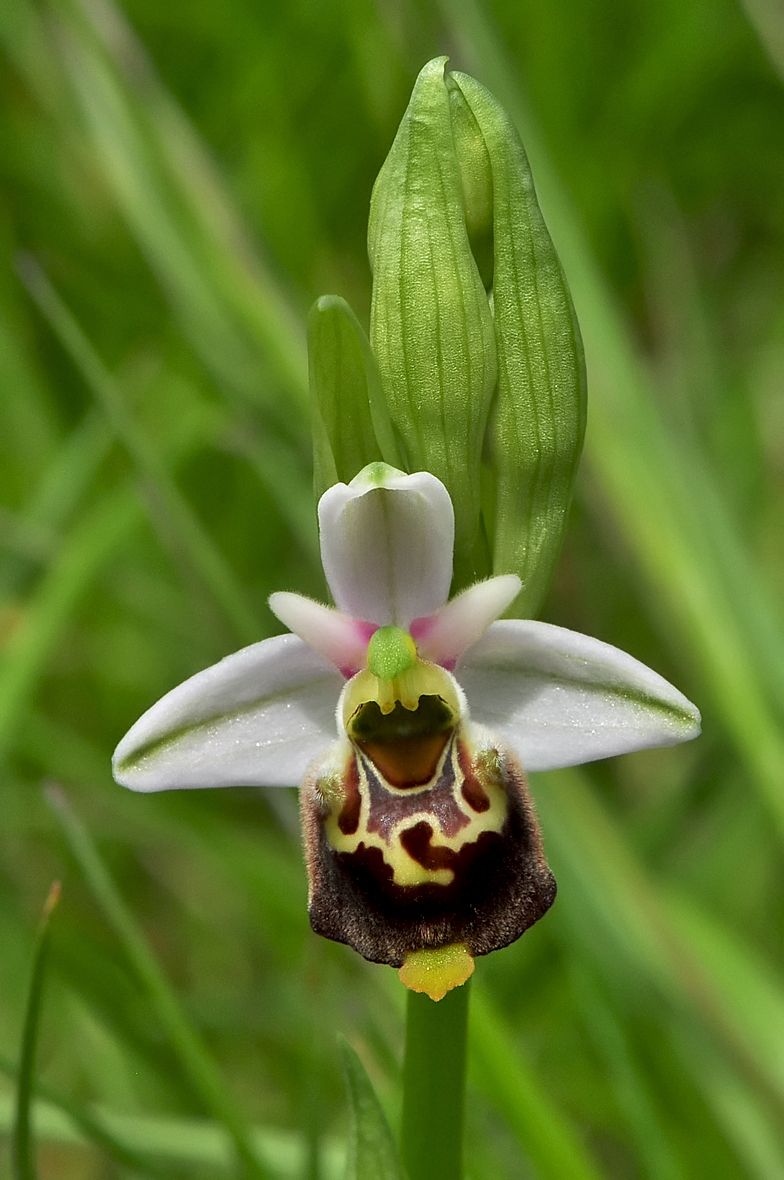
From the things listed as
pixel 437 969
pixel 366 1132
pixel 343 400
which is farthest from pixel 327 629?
pixel 366 1132

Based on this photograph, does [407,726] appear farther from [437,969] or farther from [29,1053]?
[29,1053]

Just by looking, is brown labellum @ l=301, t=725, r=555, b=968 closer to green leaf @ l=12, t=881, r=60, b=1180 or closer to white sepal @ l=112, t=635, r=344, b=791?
white sepal @ l=112, t=635, r=344, b=791

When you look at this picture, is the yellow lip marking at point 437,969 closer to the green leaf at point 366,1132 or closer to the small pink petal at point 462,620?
the green leaf at point 366,1132

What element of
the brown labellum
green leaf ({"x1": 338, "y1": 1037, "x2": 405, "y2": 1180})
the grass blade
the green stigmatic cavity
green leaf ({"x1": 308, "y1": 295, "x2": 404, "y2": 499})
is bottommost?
the grass blade

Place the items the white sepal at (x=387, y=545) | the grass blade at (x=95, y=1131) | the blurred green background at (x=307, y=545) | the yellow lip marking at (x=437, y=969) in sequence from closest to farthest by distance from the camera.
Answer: the yellow lip marking at (x=437, y=969) → the white sepal at (x=387, y=545) → the grass blade at (x=95, y=1131) → the blurred green background at (x=307, y=545)

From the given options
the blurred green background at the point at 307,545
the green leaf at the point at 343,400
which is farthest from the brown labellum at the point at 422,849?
the blurred green background at the point at 307,545

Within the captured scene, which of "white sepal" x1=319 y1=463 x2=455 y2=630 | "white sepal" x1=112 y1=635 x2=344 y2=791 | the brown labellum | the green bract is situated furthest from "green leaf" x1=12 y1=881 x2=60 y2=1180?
the green bract

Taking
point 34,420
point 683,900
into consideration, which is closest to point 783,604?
point 683,900
